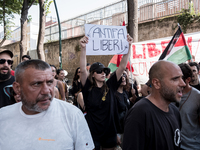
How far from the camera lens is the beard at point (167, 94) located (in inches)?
75.7

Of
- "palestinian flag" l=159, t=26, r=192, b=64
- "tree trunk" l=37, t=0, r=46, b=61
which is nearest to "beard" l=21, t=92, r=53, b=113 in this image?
"palestinian flag" l=159, t=26, r=192, b=64

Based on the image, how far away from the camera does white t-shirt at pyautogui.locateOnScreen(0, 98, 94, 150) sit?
60.1 inches

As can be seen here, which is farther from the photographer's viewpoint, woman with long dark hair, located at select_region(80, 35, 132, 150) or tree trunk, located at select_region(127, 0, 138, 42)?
tree trunk, located at select_region(127, 0, 138, 42)

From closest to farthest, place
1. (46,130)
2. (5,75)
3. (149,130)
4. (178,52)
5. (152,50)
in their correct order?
(46,130) < (149,130) < (5,75) < (178,52) < (152,50)

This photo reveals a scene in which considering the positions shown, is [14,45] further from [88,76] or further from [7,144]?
[7,144]

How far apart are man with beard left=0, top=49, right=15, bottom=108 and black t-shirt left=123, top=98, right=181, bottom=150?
158 centimetres

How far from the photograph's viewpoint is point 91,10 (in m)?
14.5

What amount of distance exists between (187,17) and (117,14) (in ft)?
15.9

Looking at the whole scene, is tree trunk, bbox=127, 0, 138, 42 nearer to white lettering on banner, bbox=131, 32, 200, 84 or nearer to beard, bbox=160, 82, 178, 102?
white lettering on banner, bbox=131, 32, 200, 84

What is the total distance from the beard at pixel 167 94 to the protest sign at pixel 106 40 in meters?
1.93

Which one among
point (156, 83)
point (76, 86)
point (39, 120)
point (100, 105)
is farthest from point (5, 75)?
point (76, 86)

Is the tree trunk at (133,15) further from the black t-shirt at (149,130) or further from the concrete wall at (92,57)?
the black t-shirt at (149,130)

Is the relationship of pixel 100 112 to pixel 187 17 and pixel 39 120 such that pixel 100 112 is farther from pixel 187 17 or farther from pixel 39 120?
pixel 187 17

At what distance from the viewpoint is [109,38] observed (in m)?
3.96
